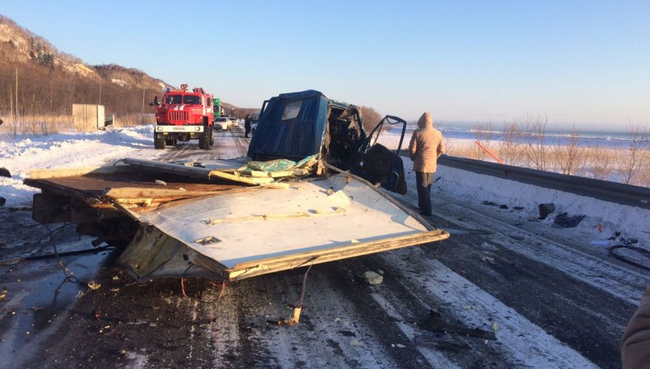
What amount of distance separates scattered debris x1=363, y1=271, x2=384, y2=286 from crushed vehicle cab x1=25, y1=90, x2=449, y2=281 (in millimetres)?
453

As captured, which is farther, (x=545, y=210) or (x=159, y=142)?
(x=159, y=142)

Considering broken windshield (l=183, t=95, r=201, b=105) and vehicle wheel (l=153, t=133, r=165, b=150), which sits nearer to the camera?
vehicle wheel (l=153, t=133, r=165, b=150)

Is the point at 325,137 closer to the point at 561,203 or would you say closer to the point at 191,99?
the point at 561,203

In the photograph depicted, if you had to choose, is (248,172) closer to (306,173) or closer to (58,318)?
(306,173)

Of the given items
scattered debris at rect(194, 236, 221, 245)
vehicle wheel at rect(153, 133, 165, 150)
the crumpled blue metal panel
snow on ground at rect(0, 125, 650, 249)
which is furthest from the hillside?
scattered debris at rect(194, 236, 221, 245)

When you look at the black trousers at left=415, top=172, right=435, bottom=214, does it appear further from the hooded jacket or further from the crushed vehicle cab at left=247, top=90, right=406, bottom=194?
the crushed vehicle cab at left=247, top=90, right=406, bottom=194

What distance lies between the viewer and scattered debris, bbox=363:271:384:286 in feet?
15.6

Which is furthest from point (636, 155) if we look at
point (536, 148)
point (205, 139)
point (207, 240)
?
point (205, 139)

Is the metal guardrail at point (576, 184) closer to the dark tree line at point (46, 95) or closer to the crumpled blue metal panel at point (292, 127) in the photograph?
the crumpled blue metal panel at point (292, 127)

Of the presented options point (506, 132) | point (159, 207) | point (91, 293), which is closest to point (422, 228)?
point (159, 207)

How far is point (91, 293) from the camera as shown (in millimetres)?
4188

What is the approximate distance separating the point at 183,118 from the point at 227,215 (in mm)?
18549

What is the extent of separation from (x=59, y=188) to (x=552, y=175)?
8926mm

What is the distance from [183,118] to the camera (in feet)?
71.3
